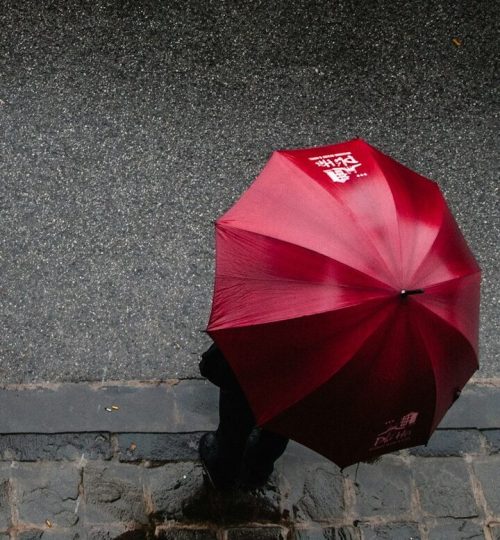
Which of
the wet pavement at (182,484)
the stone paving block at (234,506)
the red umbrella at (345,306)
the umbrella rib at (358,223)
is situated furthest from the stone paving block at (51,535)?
the umbrella rib at (358,223)

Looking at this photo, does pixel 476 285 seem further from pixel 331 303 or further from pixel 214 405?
pixel 214 405

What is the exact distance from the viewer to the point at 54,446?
4.60 metres

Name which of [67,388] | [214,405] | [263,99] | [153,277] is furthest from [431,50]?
[67,388]

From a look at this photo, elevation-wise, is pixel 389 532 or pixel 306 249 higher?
pixel 306 249

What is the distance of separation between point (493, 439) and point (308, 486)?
3.43 feet

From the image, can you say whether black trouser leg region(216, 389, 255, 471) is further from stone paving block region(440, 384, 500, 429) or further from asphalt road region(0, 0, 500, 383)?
stone paving block region(440, 384, 500, 429)

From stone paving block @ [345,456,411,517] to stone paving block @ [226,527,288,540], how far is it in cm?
40

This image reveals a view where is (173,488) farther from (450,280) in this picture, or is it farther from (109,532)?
(450,280)

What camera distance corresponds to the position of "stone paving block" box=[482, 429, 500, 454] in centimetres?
484

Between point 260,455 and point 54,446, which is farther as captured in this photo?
point 54,446

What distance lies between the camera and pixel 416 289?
10.1 feet

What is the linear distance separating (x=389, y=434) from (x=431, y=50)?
3.63 meters

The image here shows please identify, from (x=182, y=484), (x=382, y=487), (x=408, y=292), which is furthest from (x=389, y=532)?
(x=408, y=292)

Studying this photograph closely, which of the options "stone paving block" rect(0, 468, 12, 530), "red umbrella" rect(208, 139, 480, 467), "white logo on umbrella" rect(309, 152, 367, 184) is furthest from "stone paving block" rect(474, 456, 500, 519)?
"stone paving block" rect(0, 468, 12, 530)
